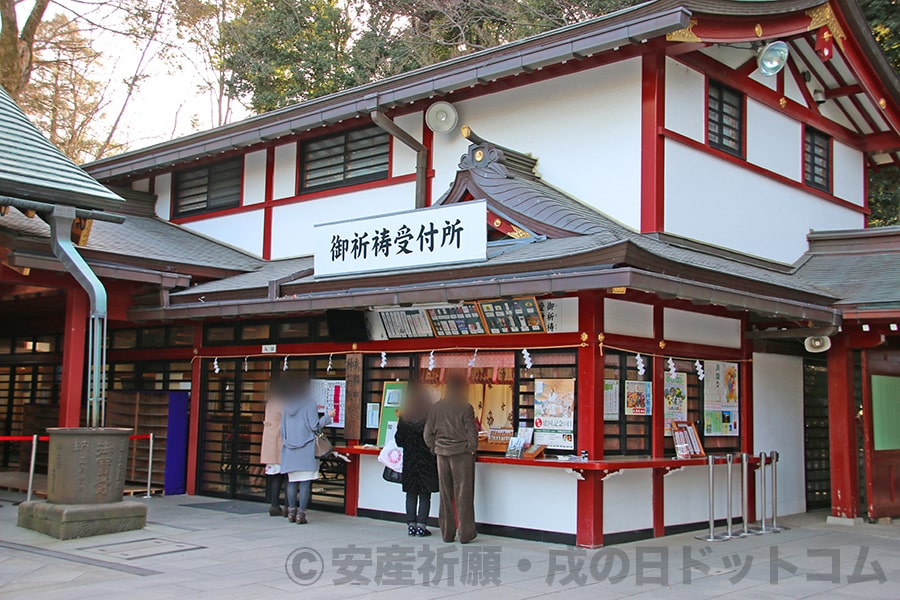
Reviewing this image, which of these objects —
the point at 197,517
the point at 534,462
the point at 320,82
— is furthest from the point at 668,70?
the point at 320,82

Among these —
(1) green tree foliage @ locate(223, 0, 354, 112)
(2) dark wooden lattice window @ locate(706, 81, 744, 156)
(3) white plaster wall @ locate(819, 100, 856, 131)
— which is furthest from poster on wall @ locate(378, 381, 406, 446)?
(1) green tree foliage @ locate(223, 0, 354, 112)

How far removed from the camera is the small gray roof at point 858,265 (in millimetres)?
10844

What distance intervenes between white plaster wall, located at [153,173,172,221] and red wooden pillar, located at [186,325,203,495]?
13.2 feet

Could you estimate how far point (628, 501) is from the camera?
965 cm

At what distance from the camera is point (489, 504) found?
10055mm

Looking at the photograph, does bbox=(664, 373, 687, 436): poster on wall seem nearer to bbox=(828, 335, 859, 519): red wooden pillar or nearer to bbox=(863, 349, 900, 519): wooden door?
bbox=(828, 335, 859, 519): red wooden pillar

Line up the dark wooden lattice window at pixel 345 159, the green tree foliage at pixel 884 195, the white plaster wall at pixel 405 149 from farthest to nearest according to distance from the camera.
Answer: the green tree foliage at pixel 884 195 < the dark wooden lattice window at pixel 345 159 < the white plaster wall at pixel 405 149

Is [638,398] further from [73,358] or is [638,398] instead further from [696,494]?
[73,358]

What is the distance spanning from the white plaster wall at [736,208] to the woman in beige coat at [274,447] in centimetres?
552

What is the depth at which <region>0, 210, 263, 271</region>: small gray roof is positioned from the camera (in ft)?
38.5

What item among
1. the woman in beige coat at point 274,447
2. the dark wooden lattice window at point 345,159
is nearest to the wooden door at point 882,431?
the dark wooden lattice window at point 345,159

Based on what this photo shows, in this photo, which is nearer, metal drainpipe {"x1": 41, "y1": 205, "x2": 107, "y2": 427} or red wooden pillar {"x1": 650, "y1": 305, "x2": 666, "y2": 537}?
red wooden pillar {"x1": 650, "y1": 305, "x2": 666, "y2": 537}

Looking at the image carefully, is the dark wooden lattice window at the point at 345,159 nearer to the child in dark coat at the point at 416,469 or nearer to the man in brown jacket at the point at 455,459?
the child in dark coat at the point at 416,469

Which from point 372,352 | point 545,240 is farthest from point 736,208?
point 372,352
